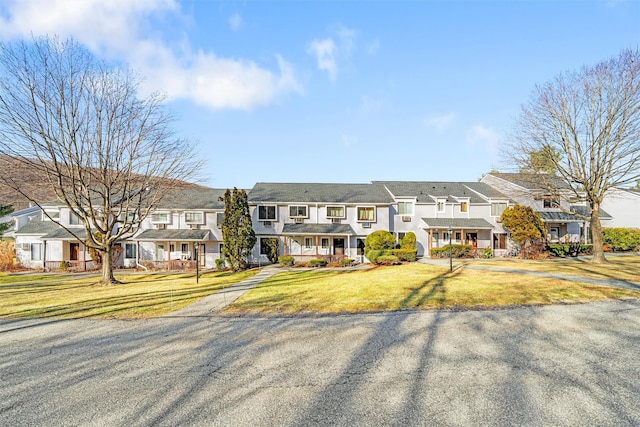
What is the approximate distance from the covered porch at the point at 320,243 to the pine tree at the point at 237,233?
14.4 ft

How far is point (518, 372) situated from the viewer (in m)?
5.63

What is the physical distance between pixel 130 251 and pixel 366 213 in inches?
838

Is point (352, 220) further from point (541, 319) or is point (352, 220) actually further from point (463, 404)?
point (463, 404)

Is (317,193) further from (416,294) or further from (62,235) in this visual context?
(62,235)

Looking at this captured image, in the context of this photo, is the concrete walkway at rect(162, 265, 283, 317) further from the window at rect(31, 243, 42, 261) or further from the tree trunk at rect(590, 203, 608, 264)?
the window at rect(31, 243, 42, 261)

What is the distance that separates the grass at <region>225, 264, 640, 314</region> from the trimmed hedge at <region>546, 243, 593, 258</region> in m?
15.3

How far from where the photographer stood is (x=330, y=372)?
577 centimetres

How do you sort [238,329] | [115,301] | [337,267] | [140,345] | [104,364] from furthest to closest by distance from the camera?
[337,267]
[115,301]
[238,329]
[140,345]
[104,364]

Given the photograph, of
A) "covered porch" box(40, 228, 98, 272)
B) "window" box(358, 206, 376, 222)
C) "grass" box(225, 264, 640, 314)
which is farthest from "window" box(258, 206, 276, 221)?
"covered porch" box(40, 228, 98, 272)

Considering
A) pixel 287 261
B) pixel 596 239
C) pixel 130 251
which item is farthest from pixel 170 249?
pixel 596 239

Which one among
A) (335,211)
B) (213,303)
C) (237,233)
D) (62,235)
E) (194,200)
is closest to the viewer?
(213,303)

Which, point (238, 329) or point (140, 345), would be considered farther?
point (238, 329)

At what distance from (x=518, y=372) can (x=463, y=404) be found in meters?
1.75

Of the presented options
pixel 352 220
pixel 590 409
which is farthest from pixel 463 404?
pixel 352 220
